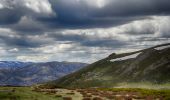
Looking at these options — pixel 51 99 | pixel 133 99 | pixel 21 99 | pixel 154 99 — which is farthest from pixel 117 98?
pixel 21 99

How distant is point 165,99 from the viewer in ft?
157

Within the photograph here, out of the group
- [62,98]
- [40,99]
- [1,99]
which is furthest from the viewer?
[62,98]

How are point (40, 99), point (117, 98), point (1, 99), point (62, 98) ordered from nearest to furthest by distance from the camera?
1. point (1, 99)
2. point (40, 99)
3. point (62, 98)
4. point (117, 98)

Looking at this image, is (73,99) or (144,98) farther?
(144,98)

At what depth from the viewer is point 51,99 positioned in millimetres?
41312

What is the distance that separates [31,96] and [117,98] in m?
12.4

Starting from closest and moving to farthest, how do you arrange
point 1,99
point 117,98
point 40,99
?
point 1,99 → point 40,99 → point 117,98

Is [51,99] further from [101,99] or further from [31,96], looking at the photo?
[101,99]

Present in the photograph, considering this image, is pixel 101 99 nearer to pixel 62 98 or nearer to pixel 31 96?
pixel 62 98

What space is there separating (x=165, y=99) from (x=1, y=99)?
24103mm

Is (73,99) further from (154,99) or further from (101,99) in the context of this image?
(154,99)

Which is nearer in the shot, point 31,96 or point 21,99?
point 21,99

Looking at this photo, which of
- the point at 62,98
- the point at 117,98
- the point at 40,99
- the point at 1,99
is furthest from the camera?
the point at 117,98

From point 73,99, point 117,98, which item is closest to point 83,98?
point 73,99
